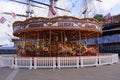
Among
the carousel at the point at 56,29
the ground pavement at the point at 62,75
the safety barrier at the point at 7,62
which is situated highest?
the carousel at the point at 56,29

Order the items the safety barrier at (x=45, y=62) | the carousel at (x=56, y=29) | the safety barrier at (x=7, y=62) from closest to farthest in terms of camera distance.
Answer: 1. the safety barrier at (x=45, y=62)
2. the safety barrier at (x=7, y=62)
3. the carousel at (x=56, y=29)

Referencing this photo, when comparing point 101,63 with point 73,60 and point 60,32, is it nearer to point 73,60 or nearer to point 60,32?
point 73,60

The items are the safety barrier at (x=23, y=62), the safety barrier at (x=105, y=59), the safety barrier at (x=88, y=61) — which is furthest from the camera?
the safety barrier at (x=105, y=59)

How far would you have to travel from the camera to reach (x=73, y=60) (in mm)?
19016

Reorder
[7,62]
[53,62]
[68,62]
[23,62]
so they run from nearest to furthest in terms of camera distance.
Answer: [53,62], [68,62], [23,62], [7,62]

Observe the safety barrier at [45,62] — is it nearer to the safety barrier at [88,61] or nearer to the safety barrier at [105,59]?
the safety barrier at [88,61]

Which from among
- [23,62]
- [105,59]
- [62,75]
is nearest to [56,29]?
[23,62]

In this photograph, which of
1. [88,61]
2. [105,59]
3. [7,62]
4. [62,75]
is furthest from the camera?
[105,59]

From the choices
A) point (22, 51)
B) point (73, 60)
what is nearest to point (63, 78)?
point (73, 60)

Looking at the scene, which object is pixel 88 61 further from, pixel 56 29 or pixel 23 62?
pixel 23 62

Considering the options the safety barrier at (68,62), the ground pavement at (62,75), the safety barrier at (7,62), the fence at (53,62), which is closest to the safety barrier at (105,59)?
the fence at (53,62)

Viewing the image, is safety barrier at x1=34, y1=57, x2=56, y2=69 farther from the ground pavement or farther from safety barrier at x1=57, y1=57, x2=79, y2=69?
the ground pavement

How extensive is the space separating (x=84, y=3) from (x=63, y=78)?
37.4 meters

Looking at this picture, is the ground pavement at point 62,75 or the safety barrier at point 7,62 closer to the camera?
the ground pavement at point 62,75
